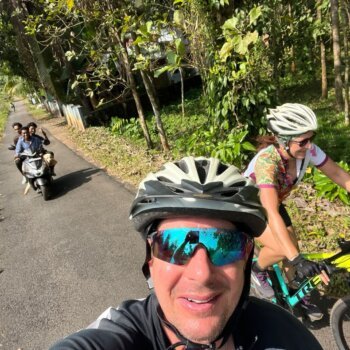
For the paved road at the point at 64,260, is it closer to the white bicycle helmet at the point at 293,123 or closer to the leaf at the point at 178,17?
the white bicycle helmet at the point at 293,123

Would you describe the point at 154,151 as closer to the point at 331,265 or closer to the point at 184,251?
the point at 331,265

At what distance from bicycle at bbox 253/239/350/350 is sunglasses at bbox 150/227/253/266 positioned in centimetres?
144

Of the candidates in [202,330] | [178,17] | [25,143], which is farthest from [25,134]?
[202,330]

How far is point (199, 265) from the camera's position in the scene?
5.23ft

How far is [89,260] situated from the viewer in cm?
576

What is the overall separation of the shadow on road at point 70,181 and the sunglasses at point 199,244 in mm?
7957

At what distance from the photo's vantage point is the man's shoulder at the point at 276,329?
5.52ft

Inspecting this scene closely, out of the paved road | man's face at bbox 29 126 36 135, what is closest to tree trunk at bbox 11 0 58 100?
man's face at bbox 29 126 36 135

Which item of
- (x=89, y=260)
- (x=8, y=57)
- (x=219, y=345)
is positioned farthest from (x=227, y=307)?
(x=8, y=57)

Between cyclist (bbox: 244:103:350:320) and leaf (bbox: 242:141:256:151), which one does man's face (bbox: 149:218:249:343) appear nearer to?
cyclist (bbox: 244:103:350:320)

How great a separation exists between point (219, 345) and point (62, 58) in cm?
1777

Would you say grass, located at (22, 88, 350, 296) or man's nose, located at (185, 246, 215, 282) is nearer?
man's nose, located at (185, 246, 215, 282)

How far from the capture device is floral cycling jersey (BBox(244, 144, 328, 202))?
3.02 meters

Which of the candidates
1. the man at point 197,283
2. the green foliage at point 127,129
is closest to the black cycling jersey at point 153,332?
the man at point 197,283
